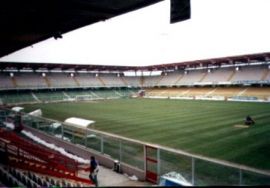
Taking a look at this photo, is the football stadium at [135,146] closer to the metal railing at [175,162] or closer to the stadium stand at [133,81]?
the metal railing at [175,162]

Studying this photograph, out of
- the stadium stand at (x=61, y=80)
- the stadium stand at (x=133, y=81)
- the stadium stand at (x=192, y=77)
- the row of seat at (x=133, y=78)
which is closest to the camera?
the row of seat at (x=133, y=78)

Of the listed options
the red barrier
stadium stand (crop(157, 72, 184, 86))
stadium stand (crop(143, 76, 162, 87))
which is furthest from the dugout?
stadium stand (crop(143, 76, 162, 87))

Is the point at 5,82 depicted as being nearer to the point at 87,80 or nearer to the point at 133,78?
the point at 87,80

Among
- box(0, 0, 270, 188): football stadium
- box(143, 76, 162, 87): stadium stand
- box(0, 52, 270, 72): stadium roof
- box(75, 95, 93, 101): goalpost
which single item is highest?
box(0, 52, 270, 72): stadium roof

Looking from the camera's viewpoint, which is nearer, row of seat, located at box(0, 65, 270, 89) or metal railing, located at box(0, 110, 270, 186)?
metal railing, located at box(0, 110, 270, 186)

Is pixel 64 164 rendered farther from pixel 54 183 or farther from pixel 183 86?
pixel 183 86

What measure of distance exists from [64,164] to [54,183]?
1.07 m

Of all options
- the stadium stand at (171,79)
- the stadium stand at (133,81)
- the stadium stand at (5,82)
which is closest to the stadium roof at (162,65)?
the stadium stand at (5,82)

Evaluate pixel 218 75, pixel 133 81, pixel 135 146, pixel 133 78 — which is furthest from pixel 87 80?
pixel 135 146

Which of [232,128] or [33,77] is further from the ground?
[33,77]

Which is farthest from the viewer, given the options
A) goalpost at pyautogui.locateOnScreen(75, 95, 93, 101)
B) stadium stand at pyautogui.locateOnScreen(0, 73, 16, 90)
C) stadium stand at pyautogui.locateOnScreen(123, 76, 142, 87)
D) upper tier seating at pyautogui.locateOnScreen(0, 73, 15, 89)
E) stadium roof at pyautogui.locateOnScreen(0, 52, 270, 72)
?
stadium stand at pyautogui.locateOnScreen(123, 76, 142, 87)


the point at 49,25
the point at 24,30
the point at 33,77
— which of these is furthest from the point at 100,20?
the point at 33,77

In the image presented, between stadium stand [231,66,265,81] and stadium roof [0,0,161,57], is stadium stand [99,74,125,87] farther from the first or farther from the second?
stadium roof [0,0,161,57]

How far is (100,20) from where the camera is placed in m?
9.24
